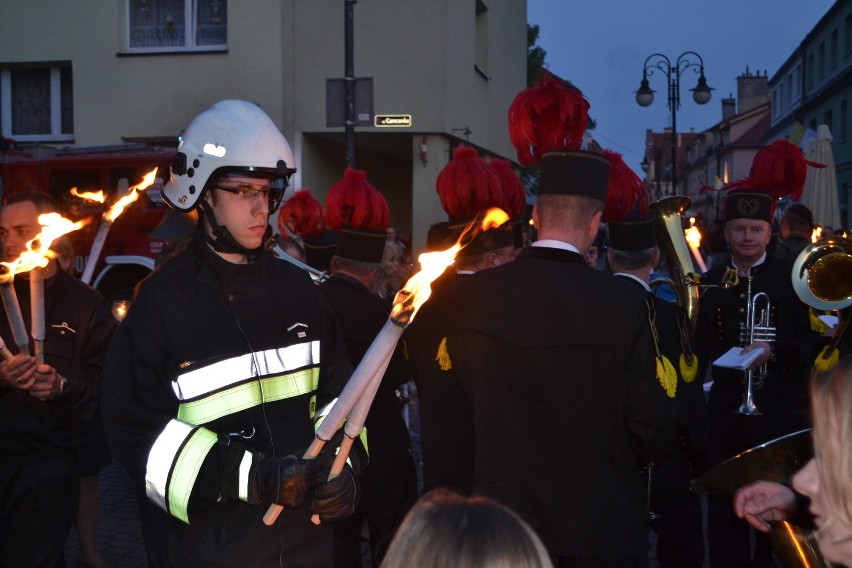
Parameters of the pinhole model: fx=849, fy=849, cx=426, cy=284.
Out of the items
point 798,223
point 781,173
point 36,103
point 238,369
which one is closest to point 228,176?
point 238,369

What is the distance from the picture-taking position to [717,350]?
5051mm

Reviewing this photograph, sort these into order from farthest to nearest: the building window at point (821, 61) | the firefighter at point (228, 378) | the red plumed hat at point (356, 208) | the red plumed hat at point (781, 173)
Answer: the building window at point (821, 61)
the red plumed hat at point (781, 173)
the red plumed hat at point (356, 208)
the firefighter at point (228, 378)

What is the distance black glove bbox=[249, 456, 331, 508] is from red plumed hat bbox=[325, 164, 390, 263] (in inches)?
91.0

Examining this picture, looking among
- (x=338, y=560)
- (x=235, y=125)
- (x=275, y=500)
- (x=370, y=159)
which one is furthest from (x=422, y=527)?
(x=370, y=159)

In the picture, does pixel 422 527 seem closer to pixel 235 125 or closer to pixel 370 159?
pixel 235 125

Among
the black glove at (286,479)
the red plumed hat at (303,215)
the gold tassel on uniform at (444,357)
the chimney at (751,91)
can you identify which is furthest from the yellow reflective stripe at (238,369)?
the chimney at (751,91)

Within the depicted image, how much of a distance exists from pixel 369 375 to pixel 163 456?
0.74m

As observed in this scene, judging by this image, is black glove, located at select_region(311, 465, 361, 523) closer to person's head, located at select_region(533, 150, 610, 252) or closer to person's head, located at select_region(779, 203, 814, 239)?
person's head, located at select_region(533, 150, 610, 252)

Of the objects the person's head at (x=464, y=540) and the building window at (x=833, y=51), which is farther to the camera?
the building window at (x=833, y=51)

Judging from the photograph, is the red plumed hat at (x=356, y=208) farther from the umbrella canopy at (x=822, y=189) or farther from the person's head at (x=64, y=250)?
the umbrella canopy at (x=822, y=189)

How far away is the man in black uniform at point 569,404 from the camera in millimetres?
3035

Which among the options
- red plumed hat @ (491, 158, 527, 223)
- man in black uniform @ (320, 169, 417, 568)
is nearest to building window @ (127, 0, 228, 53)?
red plumed hat @ (491, 158, 527, 223)

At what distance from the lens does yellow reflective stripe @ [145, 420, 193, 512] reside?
2.45 meters

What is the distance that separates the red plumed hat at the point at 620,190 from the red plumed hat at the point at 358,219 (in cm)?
134
